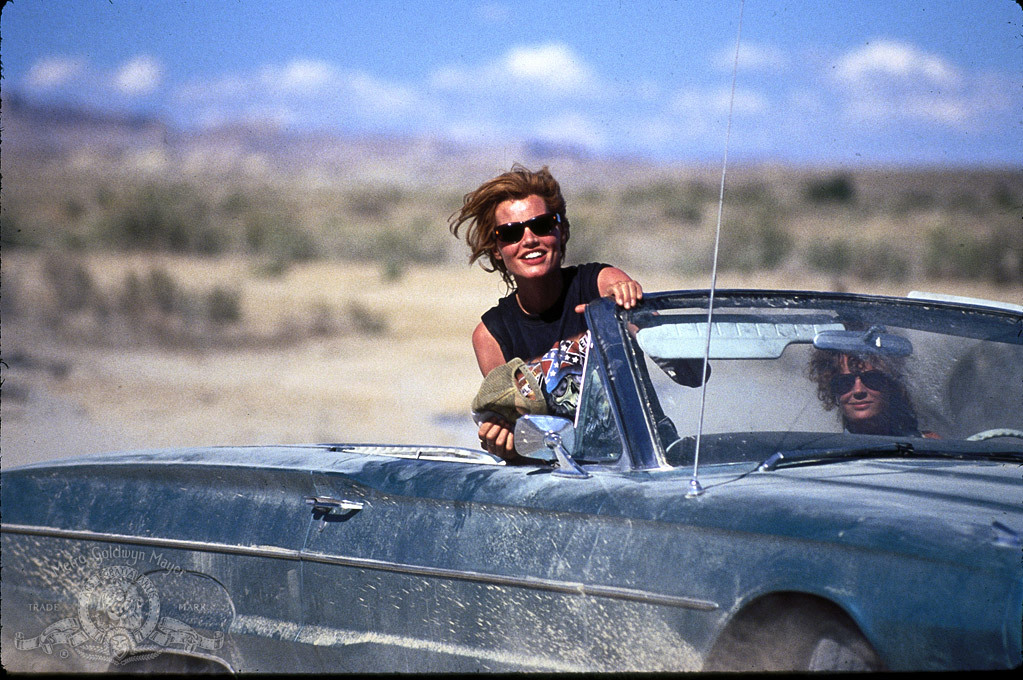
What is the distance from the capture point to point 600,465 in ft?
10.6

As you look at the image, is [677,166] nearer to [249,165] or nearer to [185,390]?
[249,165]

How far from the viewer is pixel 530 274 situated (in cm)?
416

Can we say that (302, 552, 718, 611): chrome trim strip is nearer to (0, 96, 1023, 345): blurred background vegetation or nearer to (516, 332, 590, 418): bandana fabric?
(516, 332, 590, 418): bandana fabric

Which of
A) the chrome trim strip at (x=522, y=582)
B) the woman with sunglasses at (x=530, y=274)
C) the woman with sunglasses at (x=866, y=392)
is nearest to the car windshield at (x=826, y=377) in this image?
the woman with sunglasses at (x=866, y=392)

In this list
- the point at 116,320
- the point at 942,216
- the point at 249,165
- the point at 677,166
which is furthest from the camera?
the point at 677,166

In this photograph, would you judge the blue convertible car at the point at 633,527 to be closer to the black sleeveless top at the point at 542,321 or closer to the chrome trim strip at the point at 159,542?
the chrome trim strip at the point at 159,542

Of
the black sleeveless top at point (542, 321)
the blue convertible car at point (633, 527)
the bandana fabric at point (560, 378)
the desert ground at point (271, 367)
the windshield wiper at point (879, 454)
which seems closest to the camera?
the blue convertible car at point (633, 527)

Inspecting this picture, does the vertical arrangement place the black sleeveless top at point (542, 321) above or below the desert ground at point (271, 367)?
above

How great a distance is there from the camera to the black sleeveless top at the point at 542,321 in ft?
13.4

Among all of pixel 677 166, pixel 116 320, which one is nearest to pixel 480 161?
pixel 677 166

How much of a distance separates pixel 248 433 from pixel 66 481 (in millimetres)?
8403

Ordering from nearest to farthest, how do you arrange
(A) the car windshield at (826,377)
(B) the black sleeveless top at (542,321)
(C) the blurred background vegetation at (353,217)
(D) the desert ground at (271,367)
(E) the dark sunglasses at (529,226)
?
(A) the car windshield at (826,377), (B) the black sleeveless top at (542,321), (E) the dark sunglasses at (529,226), (D) the desert ground at (271,367), (C) the blurred background vegetation at (353,217)

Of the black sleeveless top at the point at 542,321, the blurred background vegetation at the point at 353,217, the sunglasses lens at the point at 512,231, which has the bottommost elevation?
the black sleeveless top at the point at 542,321

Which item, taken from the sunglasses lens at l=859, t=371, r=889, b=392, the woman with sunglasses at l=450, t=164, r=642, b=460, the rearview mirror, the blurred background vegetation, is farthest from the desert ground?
the sunglasses lens at l=859, t=371, r=889, b=392
